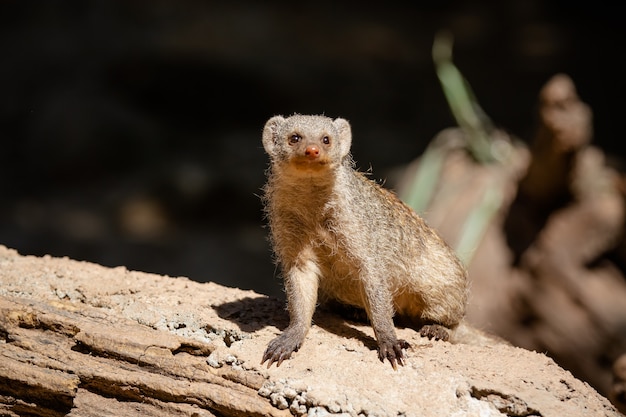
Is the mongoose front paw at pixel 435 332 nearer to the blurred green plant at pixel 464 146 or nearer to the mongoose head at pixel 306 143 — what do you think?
the mongoose head at pixel 306 143

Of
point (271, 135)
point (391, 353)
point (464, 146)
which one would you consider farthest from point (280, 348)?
point (464, 146)

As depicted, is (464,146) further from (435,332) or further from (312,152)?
(312,152)

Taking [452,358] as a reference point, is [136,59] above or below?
above

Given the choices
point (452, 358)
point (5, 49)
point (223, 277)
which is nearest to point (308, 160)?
point (452, 358)

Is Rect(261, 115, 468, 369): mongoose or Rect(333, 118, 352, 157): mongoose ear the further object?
Rect(333, 118, 352, 157): mongoose ear

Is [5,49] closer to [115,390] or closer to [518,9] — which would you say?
[518,9]

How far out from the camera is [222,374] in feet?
9.84

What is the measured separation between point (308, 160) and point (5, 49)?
8292mm

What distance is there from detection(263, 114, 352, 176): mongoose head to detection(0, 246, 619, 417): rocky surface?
0.80 m

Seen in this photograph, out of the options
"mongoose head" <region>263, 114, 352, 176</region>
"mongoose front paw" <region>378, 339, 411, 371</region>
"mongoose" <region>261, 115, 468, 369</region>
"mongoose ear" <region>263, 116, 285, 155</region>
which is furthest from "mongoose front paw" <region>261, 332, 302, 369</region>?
"mongoose ear" <region>263, 116, 285, 155</region>

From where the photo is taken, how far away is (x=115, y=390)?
9.82ft

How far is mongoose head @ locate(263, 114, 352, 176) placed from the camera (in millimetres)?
3127

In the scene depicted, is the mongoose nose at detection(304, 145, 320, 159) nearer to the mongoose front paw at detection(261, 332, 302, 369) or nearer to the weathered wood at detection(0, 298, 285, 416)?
the mongoose front paw at detection(261, 332, 302, 369)

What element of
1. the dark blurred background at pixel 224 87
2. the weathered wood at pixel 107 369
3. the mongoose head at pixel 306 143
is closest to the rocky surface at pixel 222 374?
the weathered wood at pixel 107 369
